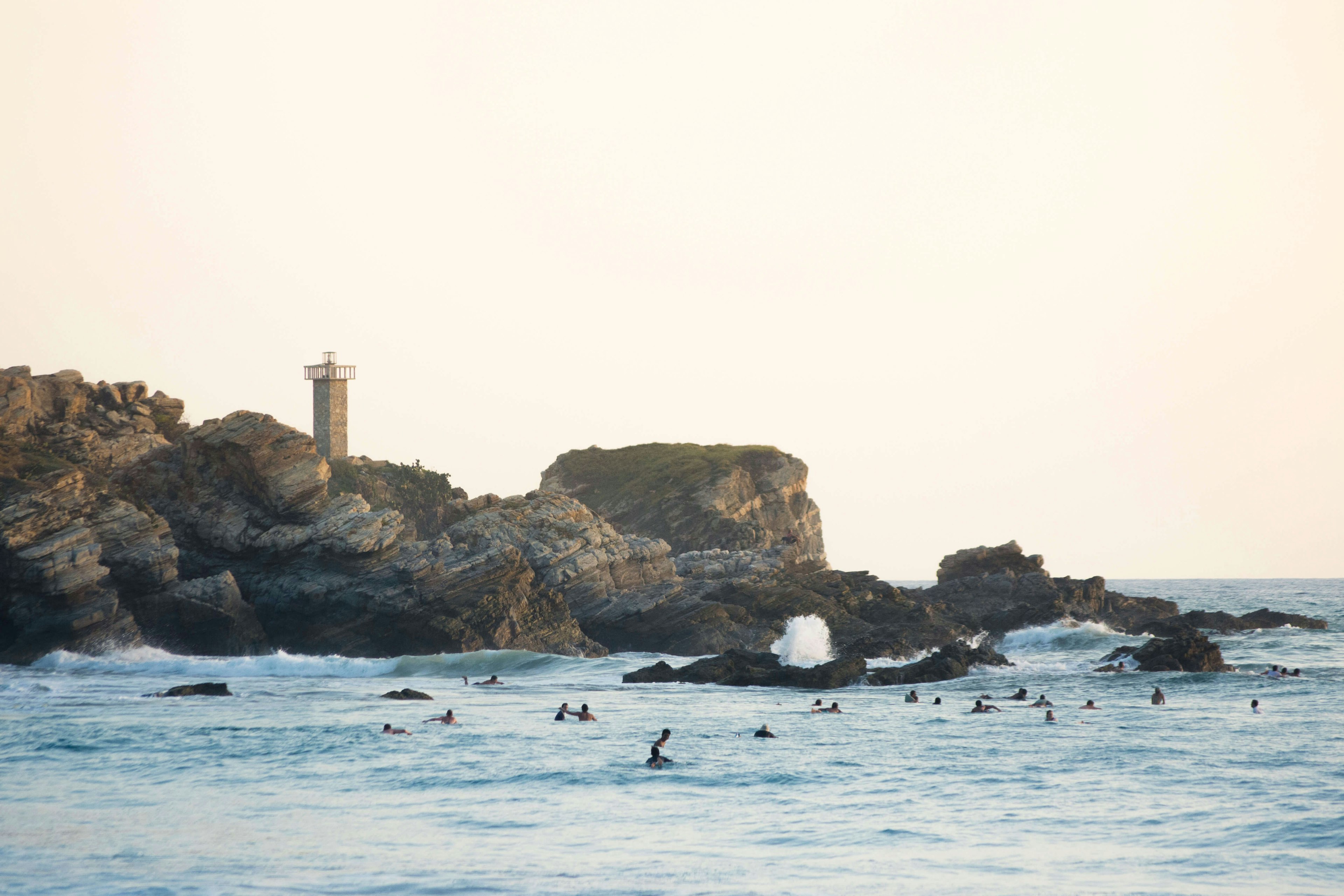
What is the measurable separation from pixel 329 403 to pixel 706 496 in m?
32.6

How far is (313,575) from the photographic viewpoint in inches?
2035

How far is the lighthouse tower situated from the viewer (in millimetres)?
92875

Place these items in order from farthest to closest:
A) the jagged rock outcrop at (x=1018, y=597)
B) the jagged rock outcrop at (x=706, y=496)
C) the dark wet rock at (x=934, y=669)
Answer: the jagged rock outcrop at (x=706, y=496) < the jagged rock outcrop at (x=1018, y=597) < the dark wet rock at (x=934, y=669)

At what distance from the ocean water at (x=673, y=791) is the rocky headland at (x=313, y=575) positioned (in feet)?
18.4

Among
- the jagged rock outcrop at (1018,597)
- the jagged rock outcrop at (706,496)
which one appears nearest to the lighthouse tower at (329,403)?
the jagged rock outcrop at (706,496)

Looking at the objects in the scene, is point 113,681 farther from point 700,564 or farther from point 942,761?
point 700,564

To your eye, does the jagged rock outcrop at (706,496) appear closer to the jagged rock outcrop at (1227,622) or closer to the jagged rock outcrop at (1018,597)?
the jagged rock outcrop at (1018,597)

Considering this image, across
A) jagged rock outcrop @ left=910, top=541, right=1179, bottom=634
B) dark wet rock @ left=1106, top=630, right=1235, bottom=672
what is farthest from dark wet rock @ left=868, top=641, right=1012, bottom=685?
jagged rock outcrop @ left=910, top=541, right=1179, bottom=634

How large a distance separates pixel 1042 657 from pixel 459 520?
107ft

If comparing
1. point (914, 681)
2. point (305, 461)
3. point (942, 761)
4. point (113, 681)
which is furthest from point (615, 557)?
point (942, 761)

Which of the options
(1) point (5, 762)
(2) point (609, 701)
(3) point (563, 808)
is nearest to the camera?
(3) point (563, 808)

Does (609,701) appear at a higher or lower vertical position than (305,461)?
lower

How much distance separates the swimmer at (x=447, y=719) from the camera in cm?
3278

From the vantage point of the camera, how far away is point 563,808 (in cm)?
2269
